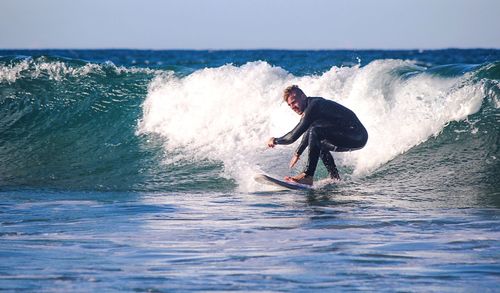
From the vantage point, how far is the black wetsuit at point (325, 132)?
10812 mm

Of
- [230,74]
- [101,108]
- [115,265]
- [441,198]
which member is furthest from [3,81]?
[115,265]

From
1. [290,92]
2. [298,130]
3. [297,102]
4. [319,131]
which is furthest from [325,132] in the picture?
[290,92]

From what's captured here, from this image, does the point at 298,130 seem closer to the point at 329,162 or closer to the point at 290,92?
the point at 290,92

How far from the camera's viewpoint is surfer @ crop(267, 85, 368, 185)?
10.8m

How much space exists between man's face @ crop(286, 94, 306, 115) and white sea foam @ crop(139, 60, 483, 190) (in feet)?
4.64

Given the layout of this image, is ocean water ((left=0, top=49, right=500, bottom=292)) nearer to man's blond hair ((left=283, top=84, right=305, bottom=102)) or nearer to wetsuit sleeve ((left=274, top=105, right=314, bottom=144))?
wetsuit sleeve ((left=274, top=105, right=314, bottom=144))

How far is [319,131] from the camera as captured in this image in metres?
10.9

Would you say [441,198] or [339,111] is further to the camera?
[339,111]

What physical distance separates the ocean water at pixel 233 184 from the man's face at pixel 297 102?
97 cm

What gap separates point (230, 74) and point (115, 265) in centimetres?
965

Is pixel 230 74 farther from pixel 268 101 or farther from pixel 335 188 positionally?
pixel 335 188

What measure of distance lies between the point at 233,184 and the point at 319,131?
1.79 metres

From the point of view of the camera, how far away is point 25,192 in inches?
478

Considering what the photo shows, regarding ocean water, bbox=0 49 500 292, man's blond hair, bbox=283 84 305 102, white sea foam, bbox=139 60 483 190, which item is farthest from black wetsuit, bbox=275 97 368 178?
white sea foam, bbox=139 60 483 190
